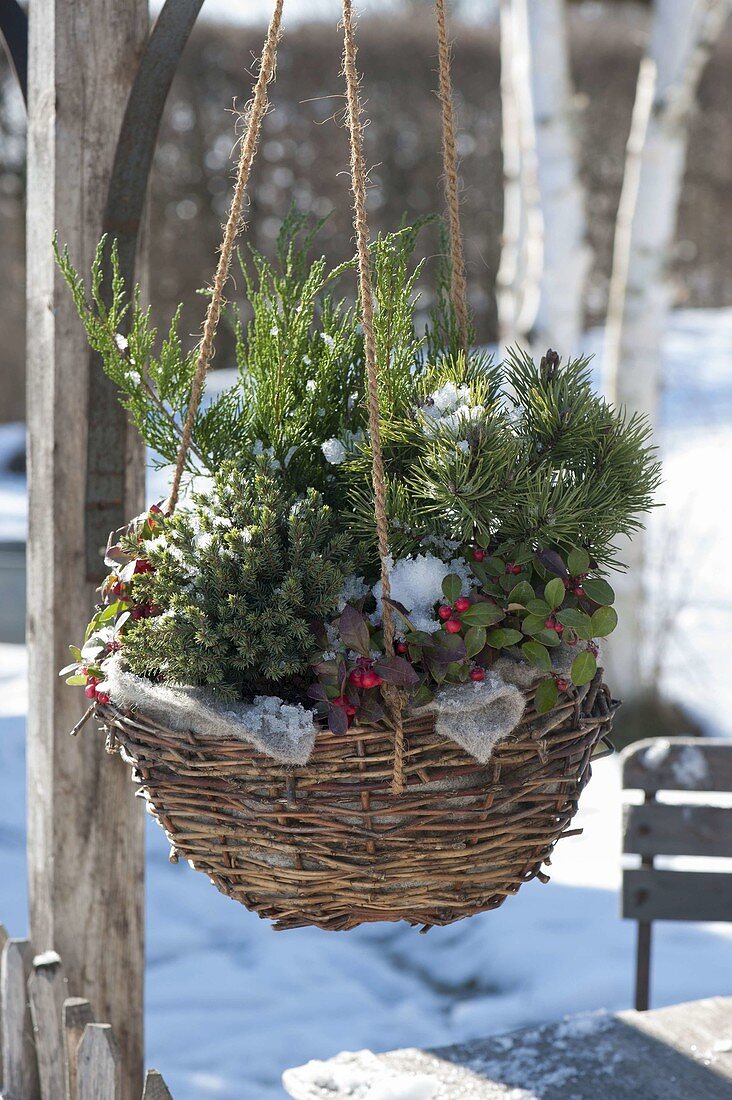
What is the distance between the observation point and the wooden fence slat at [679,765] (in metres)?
2.25

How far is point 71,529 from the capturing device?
1.66 m

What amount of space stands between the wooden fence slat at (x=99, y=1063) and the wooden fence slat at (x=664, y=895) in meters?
1.22

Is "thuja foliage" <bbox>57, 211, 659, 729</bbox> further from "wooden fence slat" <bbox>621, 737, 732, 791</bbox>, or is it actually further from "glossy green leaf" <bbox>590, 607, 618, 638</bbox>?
"wooden fence slat" <bbox>621, 737, 732, 791</bbox>

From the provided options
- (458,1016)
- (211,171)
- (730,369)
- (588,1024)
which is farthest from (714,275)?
(588,1024)

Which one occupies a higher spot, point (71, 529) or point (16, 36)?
point (16, 36)

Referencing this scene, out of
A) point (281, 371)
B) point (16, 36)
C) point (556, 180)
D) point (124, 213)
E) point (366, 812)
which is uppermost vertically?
point (556, 180)

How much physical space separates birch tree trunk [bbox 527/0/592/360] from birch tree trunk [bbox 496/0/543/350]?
1.3 inches

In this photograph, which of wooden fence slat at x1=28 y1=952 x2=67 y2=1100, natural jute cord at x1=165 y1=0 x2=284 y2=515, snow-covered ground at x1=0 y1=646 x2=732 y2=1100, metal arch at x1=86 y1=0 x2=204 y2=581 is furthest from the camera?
snow-covered ground at x1=0 y1=646 x2=732 y2=1100

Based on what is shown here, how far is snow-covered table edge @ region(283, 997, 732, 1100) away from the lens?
4.99 ft

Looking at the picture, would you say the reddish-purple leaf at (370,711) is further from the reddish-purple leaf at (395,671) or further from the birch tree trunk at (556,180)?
the birch tree trunk at (556,180)

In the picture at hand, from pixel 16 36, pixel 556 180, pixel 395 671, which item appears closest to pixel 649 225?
pixel 556 180

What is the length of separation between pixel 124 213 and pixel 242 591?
0.78m

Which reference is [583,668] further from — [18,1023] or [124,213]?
[18,1023]

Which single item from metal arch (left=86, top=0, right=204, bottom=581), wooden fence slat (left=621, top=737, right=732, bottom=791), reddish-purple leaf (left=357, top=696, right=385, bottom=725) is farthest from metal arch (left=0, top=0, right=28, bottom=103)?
wooden fence slat (left=621, top=737, right=732, bottom=791)
